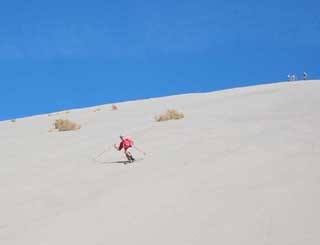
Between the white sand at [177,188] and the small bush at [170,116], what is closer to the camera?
the white sand at [177,188]

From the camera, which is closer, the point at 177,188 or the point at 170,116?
the point at 177,188

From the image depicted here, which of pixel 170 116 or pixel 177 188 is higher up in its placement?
pixel 170 116

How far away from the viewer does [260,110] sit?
1706cm

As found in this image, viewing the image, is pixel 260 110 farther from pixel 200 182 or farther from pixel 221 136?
pixel 200 182

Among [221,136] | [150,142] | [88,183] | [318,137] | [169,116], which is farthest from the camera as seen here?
[169,116]

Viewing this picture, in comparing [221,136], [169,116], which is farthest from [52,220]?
[169,116]

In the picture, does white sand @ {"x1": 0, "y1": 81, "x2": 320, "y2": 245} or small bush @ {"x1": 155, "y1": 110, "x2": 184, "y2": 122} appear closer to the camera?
white sand @ {"x1": 0, "y1": 81, "x2": 320, "y2": 245}

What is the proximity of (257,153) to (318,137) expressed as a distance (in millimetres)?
1724

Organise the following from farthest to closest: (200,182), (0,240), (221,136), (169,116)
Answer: (169,116), (221,136), (200,182), (0,240)

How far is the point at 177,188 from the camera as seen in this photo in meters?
7.98

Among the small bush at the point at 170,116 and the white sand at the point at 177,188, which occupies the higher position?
the small bush at the point at 170,116

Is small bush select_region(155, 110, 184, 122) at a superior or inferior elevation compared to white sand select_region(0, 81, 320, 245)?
superior

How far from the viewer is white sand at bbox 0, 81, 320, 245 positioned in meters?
6.17

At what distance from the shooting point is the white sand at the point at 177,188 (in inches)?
243
